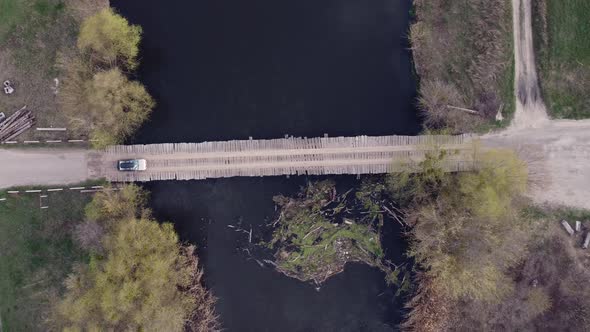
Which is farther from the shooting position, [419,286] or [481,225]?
[419,286]

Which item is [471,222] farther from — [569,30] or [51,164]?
[51,164]

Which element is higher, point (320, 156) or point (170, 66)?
point (170, 66)

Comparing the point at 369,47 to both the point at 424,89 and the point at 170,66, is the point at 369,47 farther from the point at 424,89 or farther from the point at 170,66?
the point at 170,66

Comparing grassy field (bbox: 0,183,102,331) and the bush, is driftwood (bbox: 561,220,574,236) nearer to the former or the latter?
the bush

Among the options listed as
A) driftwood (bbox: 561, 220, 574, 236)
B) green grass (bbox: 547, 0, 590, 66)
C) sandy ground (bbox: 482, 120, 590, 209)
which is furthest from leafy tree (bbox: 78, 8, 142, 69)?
driftwood (bbox: 561, 220, 574, 236)

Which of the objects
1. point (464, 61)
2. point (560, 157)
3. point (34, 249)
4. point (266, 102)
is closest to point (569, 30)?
point (464, 61)

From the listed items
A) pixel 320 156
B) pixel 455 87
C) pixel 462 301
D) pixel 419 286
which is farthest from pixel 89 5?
pixel 462 301
